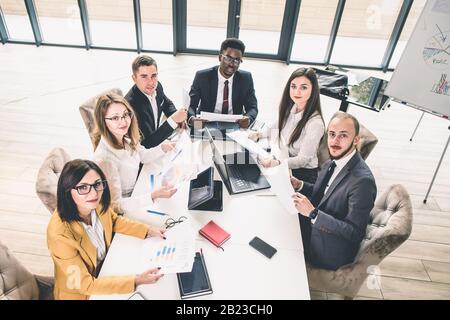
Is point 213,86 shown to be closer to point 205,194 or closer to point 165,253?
point 205,194

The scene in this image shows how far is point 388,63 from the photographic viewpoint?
257 inches

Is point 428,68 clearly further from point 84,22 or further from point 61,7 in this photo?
point 61,7

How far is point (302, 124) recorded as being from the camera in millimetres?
2758

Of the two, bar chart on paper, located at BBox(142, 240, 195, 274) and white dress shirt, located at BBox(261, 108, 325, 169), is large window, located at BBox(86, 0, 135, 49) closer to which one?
white dress shirt, located at BBox(261, 108, 325, 169)

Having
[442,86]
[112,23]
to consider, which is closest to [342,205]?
[442,86]

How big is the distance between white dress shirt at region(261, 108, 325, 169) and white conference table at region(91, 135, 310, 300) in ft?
1.97

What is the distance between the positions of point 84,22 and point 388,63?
6276 millimetres

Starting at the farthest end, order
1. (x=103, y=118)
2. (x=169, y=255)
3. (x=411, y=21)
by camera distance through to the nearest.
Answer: (x=411, y=21) → (x=103, y=118) → (x=169, y=255)

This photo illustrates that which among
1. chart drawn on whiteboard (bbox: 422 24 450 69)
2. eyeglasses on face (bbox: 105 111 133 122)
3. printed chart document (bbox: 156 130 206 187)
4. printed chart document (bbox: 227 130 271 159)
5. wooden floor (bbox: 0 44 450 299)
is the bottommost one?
wooden floor (bbox: 0 44 450 299)

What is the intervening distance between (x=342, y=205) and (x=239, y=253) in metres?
0.72

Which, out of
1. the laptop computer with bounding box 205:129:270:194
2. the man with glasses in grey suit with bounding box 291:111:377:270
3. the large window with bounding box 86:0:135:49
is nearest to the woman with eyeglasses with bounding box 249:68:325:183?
the laptop computer with bounding box 205:129:270:194

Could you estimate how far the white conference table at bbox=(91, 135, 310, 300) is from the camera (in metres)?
1.67

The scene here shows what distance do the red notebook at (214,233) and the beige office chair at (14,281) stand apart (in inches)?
36.1
